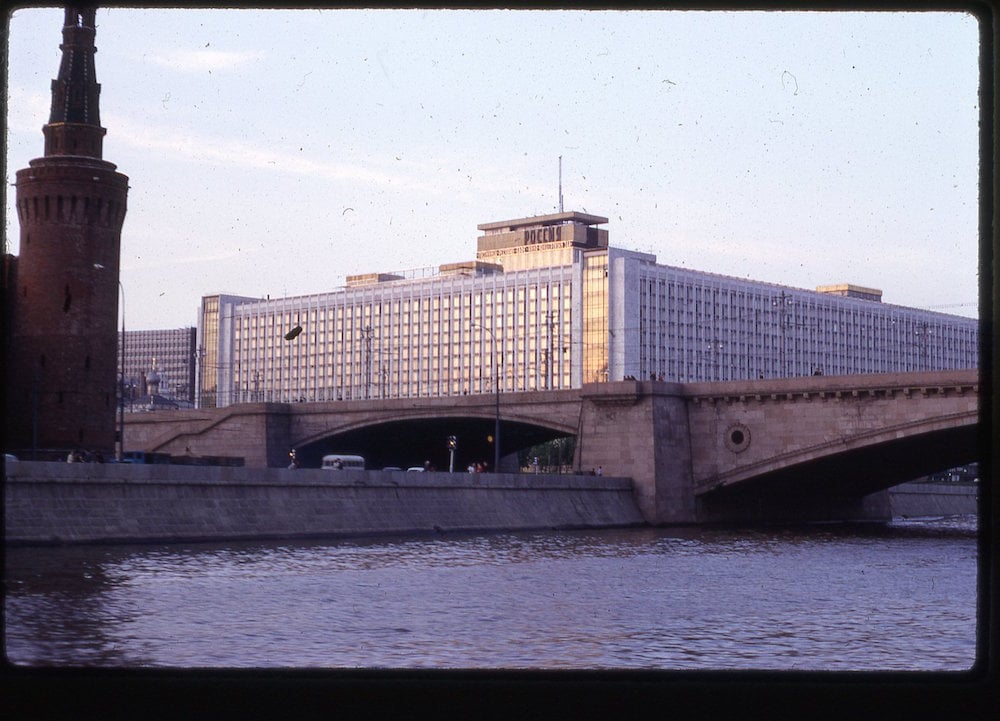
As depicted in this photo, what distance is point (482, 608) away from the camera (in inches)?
907

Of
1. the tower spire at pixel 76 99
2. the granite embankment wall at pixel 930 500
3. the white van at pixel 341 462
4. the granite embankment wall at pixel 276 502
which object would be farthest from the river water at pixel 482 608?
the granite embankment wall at pixel 930 500

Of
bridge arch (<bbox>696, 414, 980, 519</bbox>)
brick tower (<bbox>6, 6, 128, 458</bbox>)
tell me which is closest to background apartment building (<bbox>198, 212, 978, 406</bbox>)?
bridge arch (<bbox>696, 414, 980, 519</bbox>)

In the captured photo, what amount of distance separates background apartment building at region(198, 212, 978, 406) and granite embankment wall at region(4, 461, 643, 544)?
71.7 m

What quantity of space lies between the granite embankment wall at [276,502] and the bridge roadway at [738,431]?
2.82 m

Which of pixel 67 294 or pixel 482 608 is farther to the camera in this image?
pixel 67 294

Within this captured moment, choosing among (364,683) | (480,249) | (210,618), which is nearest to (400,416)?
(210,618)

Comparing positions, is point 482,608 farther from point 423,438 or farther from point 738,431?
point 423,438

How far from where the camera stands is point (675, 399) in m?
63.9

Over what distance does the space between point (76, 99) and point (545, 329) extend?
3261 inches

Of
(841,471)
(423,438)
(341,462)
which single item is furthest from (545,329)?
(841,471)

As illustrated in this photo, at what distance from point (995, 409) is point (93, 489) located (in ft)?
108

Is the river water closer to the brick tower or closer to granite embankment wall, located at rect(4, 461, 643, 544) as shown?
granite embankment wall, located at rect(4, 461, 643, 544)

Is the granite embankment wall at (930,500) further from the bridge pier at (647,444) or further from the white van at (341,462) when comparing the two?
the white van at (341,462)

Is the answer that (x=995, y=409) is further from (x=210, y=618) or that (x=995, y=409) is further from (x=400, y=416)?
(x=400, y=416)
